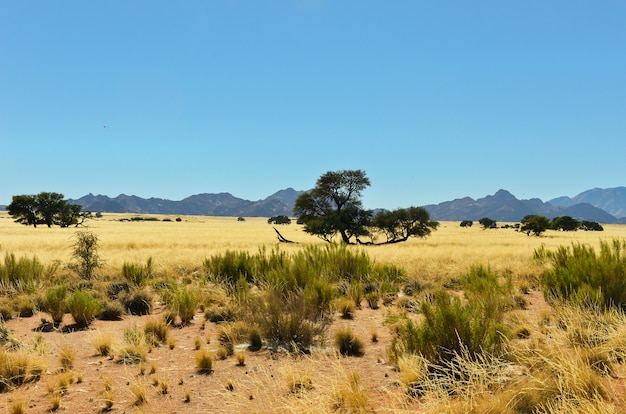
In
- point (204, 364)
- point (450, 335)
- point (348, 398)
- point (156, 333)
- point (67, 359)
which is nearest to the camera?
point (348, 398)

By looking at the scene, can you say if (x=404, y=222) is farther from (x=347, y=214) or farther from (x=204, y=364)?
(x=204, y=364)

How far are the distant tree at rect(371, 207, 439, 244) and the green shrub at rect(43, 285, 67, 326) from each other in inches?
1448

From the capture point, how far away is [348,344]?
7824mm

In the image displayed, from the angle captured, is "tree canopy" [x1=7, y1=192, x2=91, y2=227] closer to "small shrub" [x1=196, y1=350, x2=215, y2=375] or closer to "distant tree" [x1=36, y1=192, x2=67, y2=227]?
"distant tree" [x1=36, y1=192, x2=67, y2=227]

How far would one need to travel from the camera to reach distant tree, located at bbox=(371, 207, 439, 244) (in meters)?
45.6

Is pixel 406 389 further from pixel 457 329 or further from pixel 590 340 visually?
pixel 590 340

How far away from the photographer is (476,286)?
37.4ft

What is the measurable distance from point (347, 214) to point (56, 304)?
113ft

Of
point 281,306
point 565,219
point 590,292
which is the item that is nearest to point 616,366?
point 590,292

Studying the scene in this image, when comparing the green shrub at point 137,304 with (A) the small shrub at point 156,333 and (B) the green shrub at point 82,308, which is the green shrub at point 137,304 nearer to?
(B) the green shrub at point 82,308

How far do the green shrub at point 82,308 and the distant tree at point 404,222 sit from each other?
121ft

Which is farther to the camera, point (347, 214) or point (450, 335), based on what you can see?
point (347, 214)

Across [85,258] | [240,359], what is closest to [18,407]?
[240,359]

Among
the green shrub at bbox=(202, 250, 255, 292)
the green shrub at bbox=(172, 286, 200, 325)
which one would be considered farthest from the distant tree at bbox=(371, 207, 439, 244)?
the green shrub at bbox=(172, 286, 200, 325)
